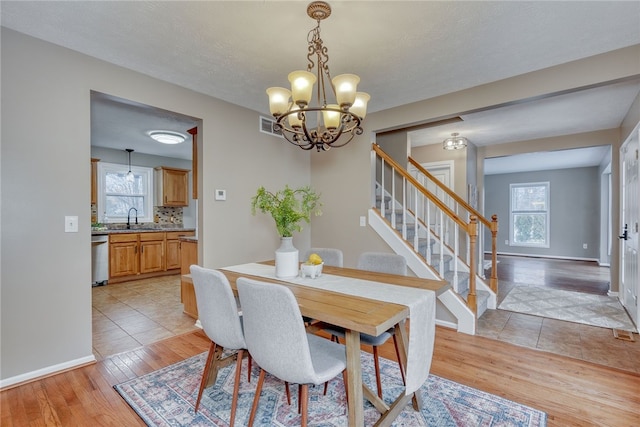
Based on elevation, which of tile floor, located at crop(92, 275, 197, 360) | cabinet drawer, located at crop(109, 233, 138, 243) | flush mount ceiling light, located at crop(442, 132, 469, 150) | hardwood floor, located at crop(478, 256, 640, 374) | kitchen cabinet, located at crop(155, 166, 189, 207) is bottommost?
tile floor, located at crop(92, 275, 197, 360)

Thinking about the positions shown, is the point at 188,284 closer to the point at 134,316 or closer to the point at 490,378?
the point at 134,316

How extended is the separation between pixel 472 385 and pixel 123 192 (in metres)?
6.42

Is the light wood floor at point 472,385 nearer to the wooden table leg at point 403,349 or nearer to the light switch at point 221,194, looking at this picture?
the wooden table leg at point 403,349

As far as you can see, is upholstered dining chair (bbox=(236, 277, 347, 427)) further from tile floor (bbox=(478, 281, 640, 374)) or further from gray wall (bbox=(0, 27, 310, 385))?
tile floor (bbox=(478, 281, 640, 374))

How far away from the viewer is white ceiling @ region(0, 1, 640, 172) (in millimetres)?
1846

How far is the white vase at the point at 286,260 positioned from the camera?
2084 mm

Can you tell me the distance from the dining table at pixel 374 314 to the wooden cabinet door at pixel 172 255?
4.29 m

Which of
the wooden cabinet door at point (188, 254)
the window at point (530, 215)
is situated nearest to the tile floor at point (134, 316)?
the wooden cabinet door at point (188, 254)

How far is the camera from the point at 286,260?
209cm

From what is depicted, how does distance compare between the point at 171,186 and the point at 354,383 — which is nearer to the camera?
the point at 354,383

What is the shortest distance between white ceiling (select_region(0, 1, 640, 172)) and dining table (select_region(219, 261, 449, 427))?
171 centimetres

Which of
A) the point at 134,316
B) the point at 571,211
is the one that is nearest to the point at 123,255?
the point at 134,316

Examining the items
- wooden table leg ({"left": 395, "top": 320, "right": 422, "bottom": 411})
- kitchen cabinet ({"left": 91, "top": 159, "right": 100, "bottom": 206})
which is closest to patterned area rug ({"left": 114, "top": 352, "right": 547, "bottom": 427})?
wooden table leg ({"left": 395, "top": 320, "right": 422, "bottom": 411})

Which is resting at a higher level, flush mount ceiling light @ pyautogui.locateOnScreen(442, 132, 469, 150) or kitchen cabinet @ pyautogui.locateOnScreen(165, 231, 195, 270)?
flush mount ceiling light @ pyautogui.locateOnScreen(442, 132, 469, 150)
